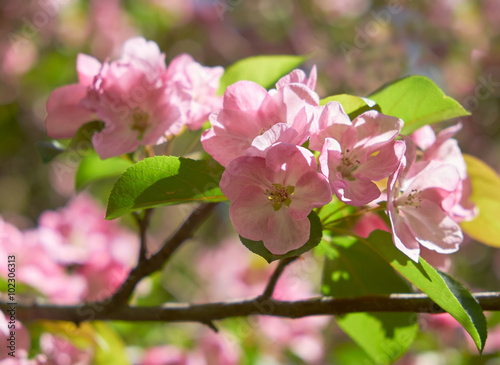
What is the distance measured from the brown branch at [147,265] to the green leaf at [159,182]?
0.19m

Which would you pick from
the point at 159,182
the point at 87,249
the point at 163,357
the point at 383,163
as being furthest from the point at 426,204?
the point at 87,249

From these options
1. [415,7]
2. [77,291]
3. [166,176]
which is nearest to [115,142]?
[166,176]

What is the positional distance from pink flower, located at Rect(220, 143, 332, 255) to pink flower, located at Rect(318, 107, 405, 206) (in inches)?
1.0

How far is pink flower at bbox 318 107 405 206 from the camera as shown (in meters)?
0.64

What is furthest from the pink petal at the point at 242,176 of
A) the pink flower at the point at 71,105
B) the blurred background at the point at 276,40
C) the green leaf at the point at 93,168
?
the blurred background at the point at 276,40

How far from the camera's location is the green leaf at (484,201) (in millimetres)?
914

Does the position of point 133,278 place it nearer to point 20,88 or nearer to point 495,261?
point 20,88

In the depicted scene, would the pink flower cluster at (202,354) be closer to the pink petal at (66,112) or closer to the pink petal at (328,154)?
the pink petal at (66,112)

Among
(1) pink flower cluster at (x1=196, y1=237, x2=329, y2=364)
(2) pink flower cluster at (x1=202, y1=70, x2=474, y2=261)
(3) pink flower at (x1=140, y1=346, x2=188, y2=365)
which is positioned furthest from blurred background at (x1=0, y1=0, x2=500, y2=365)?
(2) pink flower cluster at (x1=202, y1=70, x2=474, y2=261)

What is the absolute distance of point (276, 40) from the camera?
348cm

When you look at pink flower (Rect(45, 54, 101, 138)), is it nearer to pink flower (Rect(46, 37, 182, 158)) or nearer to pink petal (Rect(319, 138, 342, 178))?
pink flower (Rect(46, 37, 182, 158))

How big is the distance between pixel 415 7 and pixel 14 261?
2696mm

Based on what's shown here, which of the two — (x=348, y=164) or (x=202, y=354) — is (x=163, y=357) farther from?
(x=348, y=164)

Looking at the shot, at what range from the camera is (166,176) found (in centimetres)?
70
